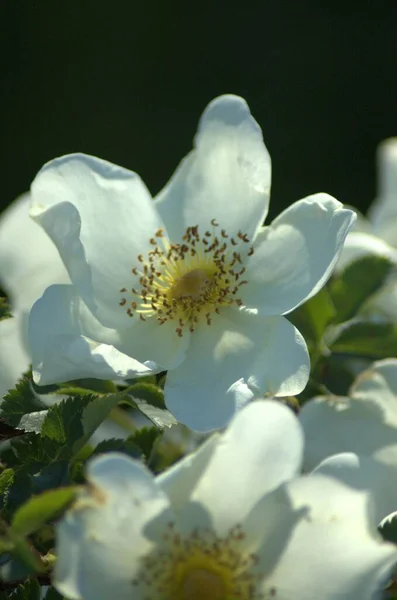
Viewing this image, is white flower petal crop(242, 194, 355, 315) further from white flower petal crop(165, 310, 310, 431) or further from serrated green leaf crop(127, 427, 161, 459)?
serrated green leaf crop(127, 427, 161, 459)

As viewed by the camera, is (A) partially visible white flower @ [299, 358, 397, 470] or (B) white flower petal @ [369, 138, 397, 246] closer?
(A) partially visible white flower @ [299, 358, 397, 470]

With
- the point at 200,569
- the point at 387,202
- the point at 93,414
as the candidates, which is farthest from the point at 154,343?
the point at 387,202

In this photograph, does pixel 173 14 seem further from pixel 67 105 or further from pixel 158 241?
pixel 158 241

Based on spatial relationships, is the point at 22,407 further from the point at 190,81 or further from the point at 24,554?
the point at 190,81

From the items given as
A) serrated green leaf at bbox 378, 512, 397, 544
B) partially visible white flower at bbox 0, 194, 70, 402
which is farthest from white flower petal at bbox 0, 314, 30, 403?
serrated green leaf at bbox 378, 512, 397, 544

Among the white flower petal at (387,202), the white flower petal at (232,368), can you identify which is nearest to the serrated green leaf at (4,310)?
the white flower petal at (232,368)

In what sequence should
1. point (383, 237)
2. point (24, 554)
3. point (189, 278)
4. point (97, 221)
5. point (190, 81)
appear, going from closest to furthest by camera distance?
point (24, 554) < point (97, 221) < point (189, 278) < point (383, 237) < point (190, 81)
